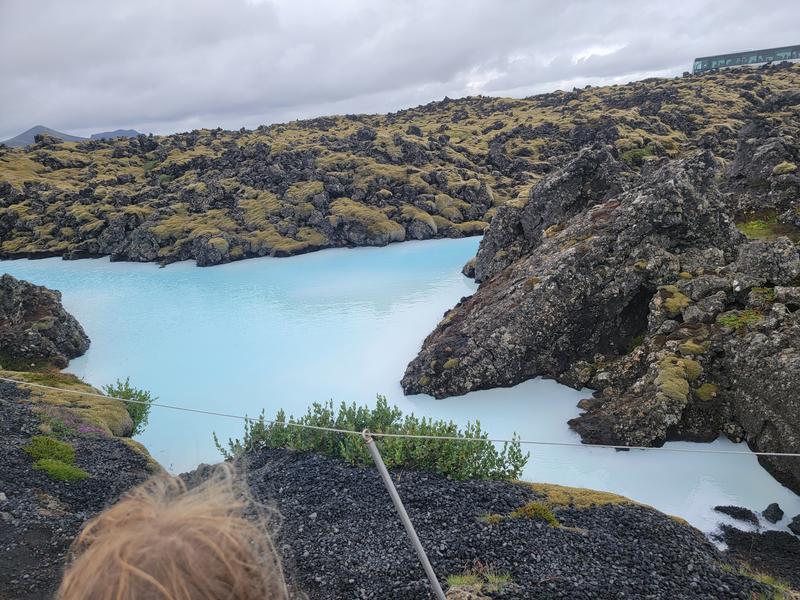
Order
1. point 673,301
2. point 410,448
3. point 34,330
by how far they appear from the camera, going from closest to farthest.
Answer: point 410,448 < point 673,301 < point 34,330

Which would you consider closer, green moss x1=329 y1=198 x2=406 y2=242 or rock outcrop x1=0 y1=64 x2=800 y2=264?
green moss x1=329 y1=198 x2=406 y2=242

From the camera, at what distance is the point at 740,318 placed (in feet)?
58.1

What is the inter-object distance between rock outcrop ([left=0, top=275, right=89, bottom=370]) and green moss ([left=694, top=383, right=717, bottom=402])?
32156mm

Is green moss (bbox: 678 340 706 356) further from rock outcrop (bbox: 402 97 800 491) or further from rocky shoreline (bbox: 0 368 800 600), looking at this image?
rocky shoreline (bbox: 0 368 800 600)

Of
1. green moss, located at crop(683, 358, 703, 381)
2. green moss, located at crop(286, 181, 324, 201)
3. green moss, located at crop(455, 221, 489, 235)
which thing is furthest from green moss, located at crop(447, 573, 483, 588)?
green moss, located at crop(286, 181, 324, 201)

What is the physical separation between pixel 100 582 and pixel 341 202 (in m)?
75.0

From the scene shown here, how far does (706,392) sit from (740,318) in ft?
10.6

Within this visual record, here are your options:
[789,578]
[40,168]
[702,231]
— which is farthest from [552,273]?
[40,168]

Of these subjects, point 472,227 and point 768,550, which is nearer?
point 768,550

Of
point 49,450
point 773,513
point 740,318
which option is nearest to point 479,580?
point 773,513

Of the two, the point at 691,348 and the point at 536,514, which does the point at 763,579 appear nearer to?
the point at 536,514

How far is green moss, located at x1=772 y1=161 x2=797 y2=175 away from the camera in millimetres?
32750

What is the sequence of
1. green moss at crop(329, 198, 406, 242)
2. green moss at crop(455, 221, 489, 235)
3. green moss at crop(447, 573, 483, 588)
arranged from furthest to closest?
green moss at crop(455, 221, 489, 235)
green moss at crop(329, 198, 406, 242)
green moss at crop(447, 573, 483, 588)

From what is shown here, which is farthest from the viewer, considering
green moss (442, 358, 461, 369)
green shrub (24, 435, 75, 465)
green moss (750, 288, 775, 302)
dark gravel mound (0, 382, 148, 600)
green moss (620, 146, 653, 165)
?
green moss (620, 146, 653, 165)
